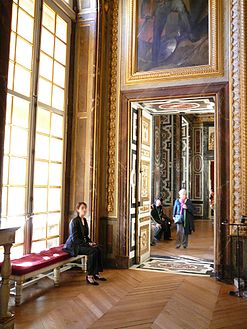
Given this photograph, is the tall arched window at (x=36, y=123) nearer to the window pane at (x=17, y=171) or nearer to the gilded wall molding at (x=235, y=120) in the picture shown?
the window pane at (x=17, y=171)

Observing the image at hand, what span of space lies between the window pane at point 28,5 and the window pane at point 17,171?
217cm

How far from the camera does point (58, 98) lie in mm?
5812

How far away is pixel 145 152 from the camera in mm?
6754

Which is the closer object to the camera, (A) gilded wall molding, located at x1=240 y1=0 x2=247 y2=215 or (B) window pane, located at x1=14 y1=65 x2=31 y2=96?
(B) window pane, located at x1=14 y1=65 x2=31 y2=96

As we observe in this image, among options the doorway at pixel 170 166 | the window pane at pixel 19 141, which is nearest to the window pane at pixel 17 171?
the window pane at pixel 19 141

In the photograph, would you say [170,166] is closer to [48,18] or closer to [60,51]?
[60,51]

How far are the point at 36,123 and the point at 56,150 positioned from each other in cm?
75

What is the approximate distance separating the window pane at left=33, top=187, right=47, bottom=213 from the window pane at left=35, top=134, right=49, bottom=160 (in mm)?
507

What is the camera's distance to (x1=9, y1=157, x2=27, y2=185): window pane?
4.61 m

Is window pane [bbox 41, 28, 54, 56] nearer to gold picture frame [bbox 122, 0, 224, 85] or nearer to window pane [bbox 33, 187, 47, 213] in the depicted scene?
gold picture frame [bbox 122, 0, 224, 85]

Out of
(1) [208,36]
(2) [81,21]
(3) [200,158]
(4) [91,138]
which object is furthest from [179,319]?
(3) [200,158]

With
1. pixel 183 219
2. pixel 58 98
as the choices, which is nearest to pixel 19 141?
pixel 58 98

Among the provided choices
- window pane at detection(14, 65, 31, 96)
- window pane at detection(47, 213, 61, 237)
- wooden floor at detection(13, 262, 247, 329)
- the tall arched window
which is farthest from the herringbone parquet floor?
window pane at detection(14, 65, 31, 96)

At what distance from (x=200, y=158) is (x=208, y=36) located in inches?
405
